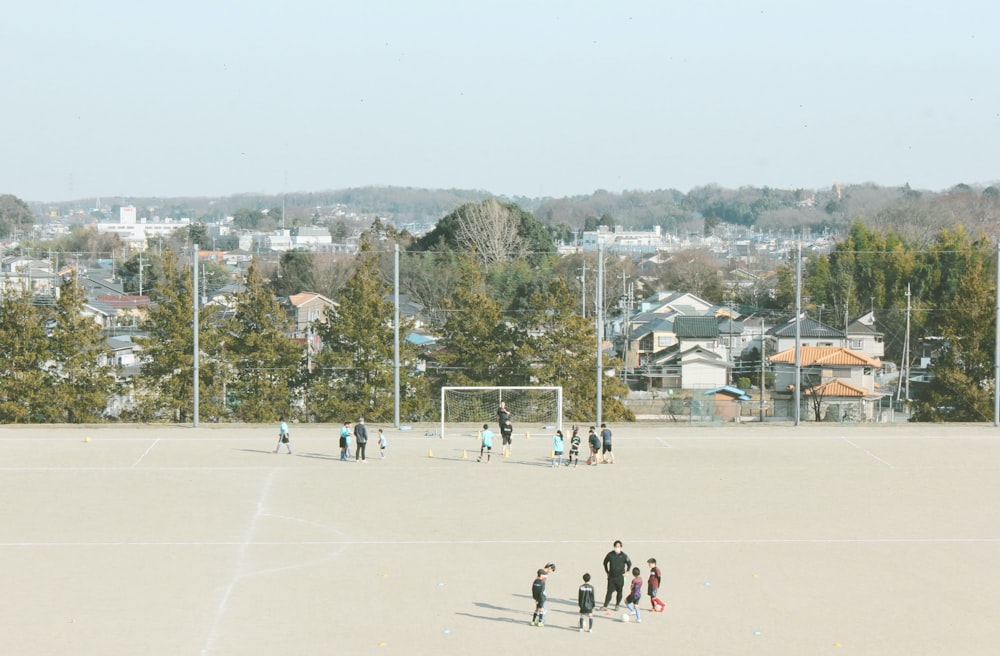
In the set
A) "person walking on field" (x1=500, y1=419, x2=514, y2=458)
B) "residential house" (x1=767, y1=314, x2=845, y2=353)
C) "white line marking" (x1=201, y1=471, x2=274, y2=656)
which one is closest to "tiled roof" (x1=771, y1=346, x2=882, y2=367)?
"residential house" (x1=767, y1=314, x2=845, y2=353)

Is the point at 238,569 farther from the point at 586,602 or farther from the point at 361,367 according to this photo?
the point at 361,367

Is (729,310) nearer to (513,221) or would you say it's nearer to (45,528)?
(513,221)

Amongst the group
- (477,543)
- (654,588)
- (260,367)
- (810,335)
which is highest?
(810,335)

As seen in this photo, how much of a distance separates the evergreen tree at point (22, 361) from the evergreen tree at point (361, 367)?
645 centimetres

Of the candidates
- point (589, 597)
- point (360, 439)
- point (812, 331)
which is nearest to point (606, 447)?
point (360, 439)

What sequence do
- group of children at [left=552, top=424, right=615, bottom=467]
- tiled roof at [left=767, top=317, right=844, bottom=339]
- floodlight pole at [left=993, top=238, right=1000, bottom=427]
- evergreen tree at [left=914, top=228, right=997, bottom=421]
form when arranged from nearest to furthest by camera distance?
1. group of children at [left=552, top=424, right=615, bottom=467]
2. floodlight pole at [left=993, top=238, right=1000, bottom=427]
3. evergreen tree at [left=914, top=228, right=997, bottom=421]
4. tiled roof at [left=767, top=317, right=844, bottom=339]

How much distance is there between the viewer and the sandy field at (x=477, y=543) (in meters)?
12.7

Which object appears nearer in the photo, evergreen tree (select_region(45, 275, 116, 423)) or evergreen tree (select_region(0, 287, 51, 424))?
evergreen tree (select_region(0, 287, 51, 424))

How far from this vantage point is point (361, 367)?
92.5 ft

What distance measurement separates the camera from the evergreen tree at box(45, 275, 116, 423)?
90.2ft

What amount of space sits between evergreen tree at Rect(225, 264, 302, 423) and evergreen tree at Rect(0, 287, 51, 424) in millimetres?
4407

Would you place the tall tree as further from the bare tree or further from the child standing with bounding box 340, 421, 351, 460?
the child standing with bounding box 340, 421, 351, 460

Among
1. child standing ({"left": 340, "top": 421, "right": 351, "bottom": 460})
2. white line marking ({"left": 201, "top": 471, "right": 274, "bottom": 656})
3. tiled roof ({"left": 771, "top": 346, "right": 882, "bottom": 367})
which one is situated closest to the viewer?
white line marking ({"left": 201, "top": 471, "right": 274, "bottom": 656})

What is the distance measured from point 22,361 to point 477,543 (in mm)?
15723
